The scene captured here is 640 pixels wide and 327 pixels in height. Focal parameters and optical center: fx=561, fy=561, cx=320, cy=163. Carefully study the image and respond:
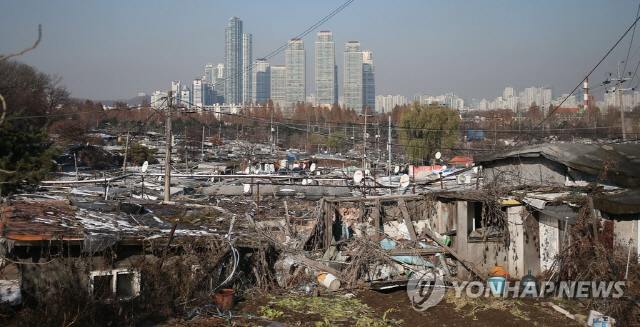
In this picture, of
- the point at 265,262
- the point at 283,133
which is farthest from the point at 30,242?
the point at 283,133

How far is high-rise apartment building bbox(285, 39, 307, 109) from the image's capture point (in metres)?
121

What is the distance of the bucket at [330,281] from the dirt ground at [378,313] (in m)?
0.26

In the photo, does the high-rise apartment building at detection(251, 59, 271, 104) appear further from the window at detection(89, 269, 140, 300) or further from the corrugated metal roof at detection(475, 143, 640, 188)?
the window at detection(89, 269, 140, 300)

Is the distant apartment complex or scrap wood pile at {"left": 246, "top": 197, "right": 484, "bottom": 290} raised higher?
the distant apartment complex

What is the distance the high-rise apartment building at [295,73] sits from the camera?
121 m

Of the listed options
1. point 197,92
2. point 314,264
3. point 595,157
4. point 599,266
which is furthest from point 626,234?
point 197,92

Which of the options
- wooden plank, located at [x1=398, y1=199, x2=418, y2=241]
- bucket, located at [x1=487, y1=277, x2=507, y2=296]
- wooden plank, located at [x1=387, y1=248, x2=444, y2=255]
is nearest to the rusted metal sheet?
wooden plank, located at [x1=387, y1=248, x2=444, y2=255]

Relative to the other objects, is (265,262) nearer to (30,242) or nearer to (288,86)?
(30,242)

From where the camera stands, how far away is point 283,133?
5959 cm

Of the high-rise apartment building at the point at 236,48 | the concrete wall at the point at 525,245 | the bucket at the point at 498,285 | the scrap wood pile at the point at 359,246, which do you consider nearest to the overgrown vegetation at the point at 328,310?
the scrap wood pile at the point at 359,246

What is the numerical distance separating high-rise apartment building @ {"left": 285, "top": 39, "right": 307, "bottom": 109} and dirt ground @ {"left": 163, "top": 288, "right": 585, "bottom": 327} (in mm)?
112191

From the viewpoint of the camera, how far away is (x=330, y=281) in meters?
9.60

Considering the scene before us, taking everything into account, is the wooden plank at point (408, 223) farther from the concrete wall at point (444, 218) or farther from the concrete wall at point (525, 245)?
the concrete wall at point (525, 245)

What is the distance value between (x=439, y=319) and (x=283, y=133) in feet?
170
